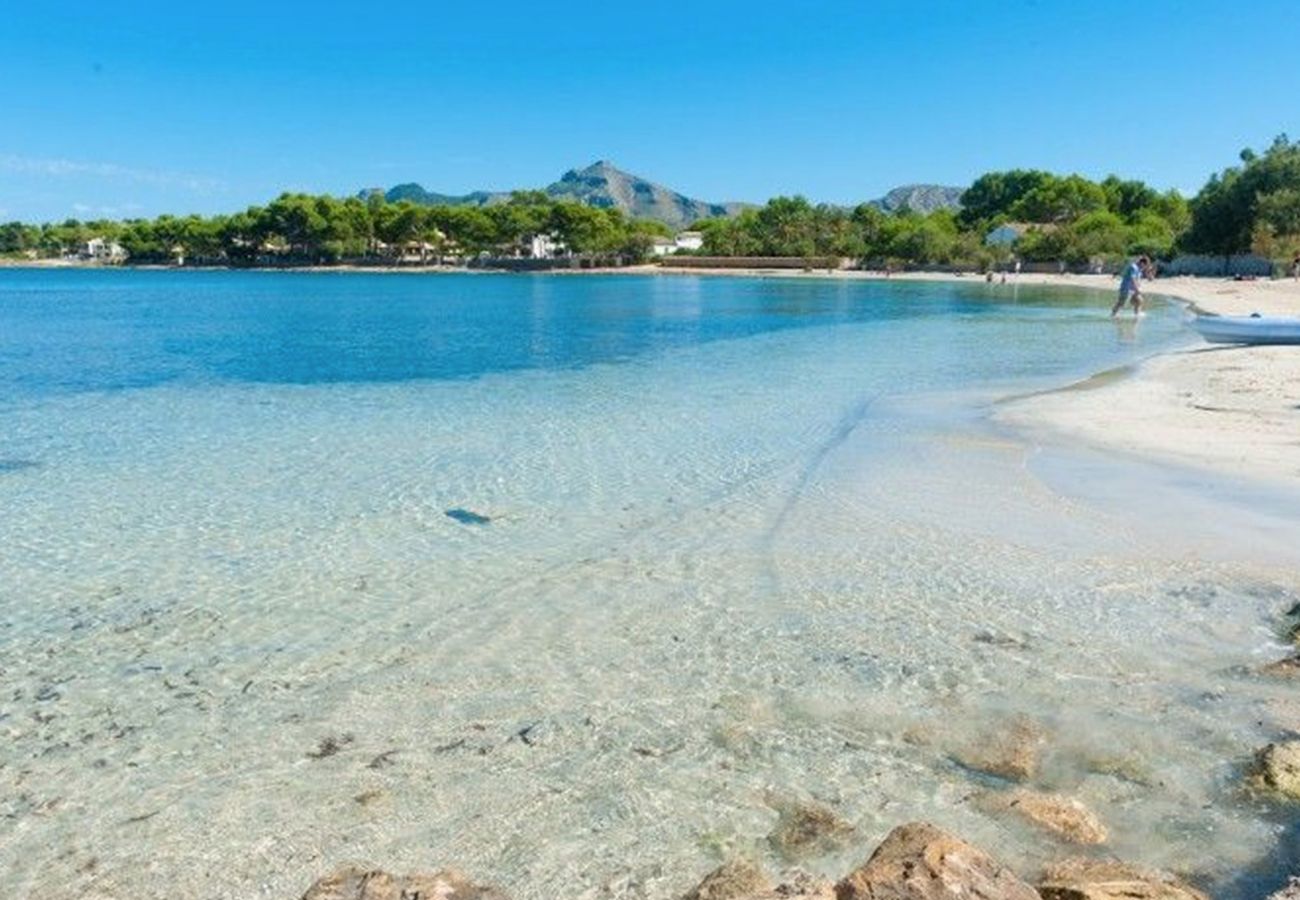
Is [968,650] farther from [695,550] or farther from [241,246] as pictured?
[241,246]

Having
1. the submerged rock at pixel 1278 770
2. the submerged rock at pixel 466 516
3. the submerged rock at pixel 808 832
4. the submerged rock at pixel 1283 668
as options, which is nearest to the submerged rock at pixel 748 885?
the submerged rock at pixel 808 832

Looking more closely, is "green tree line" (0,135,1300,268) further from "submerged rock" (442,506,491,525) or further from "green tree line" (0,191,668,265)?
"submerged rock" (442,506,491,525)

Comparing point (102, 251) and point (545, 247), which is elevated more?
point (545, 247)

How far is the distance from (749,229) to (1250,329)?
11639cm

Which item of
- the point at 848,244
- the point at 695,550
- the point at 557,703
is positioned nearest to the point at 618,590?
the point at 695,550

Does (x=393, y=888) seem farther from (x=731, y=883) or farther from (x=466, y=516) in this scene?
(x=466, y=516)

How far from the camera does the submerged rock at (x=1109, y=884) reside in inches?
147

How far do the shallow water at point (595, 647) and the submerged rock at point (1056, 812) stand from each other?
0.38ft

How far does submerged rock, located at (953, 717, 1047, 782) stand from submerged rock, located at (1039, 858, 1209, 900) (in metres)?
1.09

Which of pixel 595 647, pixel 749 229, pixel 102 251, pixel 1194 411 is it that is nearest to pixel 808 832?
pixel 595 647

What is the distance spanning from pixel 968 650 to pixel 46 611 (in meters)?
7.26

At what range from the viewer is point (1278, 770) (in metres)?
5.04

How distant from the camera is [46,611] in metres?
8.16

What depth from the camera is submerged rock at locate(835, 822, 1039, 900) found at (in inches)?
130
